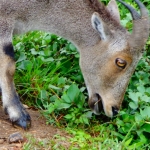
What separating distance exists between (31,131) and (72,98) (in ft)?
2.85

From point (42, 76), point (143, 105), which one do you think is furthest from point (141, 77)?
point (42, 76)

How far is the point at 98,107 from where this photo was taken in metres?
7.40

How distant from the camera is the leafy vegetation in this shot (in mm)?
6797

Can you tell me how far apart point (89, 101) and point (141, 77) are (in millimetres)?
1136

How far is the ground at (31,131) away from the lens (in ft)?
20.2

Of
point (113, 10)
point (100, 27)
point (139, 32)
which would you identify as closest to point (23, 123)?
point (100, 27)

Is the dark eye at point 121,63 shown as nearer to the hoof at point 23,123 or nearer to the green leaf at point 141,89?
the green leaf at point 141,89

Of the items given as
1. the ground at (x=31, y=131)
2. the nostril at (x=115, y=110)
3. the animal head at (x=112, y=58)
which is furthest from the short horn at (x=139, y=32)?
the ground at (x=31, y=131)

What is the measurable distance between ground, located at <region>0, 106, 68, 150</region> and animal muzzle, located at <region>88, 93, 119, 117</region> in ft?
2.51

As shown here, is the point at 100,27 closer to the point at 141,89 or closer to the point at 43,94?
the point at 141,89

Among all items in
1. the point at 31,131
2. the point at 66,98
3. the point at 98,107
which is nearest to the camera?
the point at 31,131

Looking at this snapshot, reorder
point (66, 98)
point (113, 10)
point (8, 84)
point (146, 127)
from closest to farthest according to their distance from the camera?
point (146, 127) < point (8, 84) < point (66, 98) < point (113, 10)

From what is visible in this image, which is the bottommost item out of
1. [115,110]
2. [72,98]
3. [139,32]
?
[115,110]

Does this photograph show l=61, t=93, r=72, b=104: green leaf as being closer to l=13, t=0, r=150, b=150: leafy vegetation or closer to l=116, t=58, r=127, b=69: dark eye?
l=13, t=0, r=150, b=150: leafy vegetation
